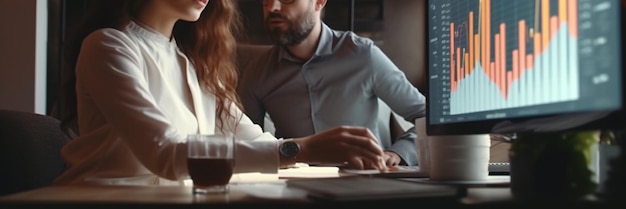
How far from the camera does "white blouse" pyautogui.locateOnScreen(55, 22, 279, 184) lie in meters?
1.23

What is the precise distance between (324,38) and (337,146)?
189cm

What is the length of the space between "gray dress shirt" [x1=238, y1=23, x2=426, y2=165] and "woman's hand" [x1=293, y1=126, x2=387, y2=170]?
1.66 m

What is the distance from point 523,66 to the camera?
99 centimetres

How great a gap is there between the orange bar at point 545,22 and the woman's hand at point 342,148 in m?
0.42

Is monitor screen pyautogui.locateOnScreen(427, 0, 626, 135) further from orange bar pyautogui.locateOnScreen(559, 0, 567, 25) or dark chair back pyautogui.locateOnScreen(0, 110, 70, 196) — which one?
dark chair back pyautogui.locateOnScreen(0, 110, 70, 196)

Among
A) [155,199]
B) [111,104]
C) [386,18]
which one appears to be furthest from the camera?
[386,18]

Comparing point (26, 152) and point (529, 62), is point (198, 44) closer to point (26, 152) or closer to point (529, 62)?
point (26, 152)

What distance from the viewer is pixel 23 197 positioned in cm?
90

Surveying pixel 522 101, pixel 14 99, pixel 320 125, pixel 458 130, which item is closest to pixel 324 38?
pixel 320 125

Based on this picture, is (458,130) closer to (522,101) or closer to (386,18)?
(522,101)

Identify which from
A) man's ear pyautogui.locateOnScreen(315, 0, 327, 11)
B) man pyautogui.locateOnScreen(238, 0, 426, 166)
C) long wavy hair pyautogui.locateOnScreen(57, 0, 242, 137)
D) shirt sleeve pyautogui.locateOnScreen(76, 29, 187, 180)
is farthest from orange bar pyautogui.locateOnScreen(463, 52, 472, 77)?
man's ear pyautogui.locateOnScreen(315, 0, 327, 11)

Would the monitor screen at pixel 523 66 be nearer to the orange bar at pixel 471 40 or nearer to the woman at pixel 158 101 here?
the orange bar at pixel 471 40

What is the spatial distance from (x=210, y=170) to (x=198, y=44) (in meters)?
0.92

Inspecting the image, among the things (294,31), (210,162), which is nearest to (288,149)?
(210,162)
